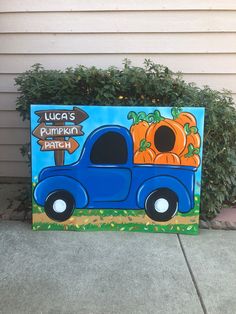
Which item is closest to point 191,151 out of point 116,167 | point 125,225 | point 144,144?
point 144,144

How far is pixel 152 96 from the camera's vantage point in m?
3.59

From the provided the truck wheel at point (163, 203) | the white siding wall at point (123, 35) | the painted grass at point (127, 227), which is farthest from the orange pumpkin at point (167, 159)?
the white siding wall at point (123, 35)

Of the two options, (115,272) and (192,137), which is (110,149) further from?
(115,272)

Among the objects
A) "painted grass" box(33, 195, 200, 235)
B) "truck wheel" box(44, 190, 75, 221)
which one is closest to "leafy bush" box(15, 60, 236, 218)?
"painted grass" box(33, 195, 200, 235)

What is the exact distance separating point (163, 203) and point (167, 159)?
1.22 ft

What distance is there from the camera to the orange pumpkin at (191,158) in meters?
3.49

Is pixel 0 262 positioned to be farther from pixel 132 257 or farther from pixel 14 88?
pixel 14 88

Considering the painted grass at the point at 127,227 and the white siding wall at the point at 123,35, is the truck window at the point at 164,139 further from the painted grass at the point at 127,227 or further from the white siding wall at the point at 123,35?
the white siding wall at the point at 123,35

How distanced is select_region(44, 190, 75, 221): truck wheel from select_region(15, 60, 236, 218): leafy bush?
0.81 meters

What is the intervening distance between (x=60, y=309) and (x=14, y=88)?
101 inches

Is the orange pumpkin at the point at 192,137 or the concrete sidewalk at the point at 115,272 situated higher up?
the orange pumpkin at the point at 192,137

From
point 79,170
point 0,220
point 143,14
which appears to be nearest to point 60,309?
point 79,170

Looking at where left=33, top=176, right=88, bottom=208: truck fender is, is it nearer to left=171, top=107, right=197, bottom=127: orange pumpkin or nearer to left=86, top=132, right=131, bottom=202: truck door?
left=86, top=132, right=131, bottom=202: truck door

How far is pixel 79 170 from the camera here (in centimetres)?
351
